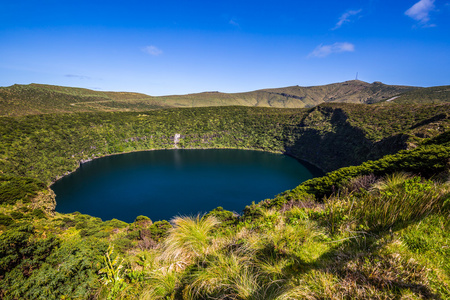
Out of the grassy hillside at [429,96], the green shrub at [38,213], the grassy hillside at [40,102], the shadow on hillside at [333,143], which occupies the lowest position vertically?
the green shrub at [38,213]

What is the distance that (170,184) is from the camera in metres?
57.0

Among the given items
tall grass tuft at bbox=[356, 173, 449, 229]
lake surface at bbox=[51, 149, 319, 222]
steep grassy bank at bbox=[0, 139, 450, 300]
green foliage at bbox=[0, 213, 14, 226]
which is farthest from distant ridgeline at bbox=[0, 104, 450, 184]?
green foliage at bbox=[0, 213, 14, 226]

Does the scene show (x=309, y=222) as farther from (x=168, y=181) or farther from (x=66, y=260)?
(x=168, y=181)

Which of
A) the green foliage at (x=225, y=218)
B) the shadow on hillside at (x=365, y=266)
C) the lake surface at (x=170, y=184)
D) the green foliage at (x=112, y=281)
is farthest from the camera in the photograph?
the lake surface at (x=170, y=184)

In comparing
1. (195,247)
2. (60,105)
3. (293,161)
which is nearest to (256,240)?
(195,247)

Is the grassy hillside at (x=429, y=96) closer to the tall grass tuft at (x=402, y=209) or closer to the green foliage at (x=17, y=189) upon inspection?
the tall grass tuft at (x=402, y=209)

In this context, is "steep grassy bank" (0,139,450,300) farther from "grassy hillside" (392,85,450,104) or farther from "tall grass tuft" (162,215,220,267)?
"grassy hillside" (392,85,450,104)

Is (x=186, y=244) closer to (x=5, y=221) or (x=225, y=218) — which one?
(x=225, y=218)

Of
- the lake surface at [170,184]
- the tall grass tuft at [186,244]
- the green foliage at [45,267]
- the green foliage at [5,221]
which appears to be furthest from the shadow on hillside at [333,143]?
the green foliage at [5,221]

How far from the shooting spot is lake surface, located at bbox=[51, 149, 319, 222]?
4378 cm

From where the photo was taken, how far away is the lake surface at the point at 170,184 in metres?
43.8

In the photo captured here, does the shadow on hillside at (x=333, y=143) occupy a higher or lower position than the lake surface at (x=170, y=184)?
higher

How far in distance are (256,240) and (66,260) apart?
14.6 ft

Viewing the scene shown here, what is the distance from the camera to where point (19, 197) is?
86.7 feet
